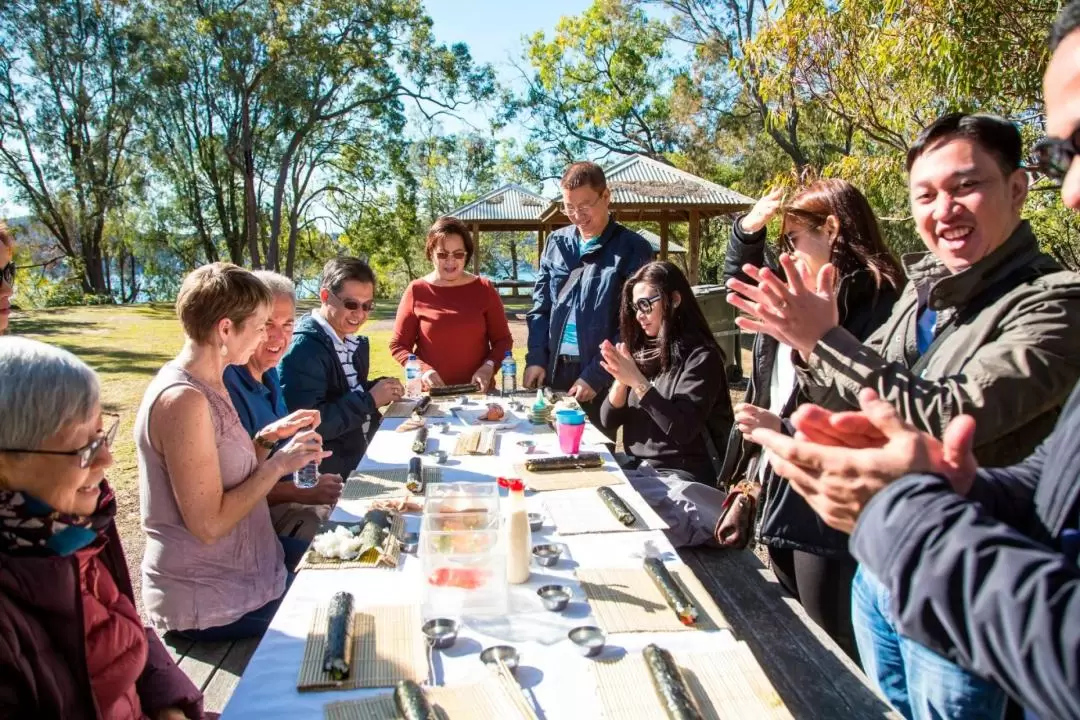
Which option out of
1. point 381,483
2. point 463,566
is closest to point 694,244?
point 381,483

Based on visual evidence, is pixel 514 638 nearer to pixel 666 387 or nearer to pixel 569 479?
pixel 569 479

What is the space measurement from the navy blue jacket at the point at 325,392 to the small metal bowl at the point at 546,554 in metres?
2.26

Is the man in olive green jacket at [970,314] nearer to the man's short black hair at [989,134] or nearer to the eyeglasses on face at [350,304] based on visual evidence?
the man's short black hair at [989,134]

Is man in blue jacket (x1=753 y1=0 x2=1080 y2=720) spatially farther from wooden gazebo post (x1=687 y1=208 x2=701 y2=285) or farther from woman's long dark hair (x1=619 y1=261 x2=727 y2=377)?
wooden gazebo post (x1=687 y1=208 x2=701 y2=285)

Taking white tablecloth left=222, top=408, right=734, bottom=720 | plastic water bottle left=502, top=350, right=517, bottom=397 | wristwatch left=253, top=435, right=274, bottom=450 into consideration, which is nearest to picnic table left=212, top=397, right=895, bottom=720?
white tablecloth left=222, top=408, right=734, bottom=720

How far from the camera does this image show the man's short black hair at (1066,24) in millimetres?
1221

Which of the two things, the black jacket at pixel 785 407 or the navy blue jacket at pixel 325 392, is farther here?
the navy blue jacket at pixel 325 392

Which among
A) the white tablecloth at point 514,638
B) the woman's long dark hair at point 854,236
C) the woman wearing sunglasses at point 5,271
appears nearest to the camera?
the white tablecloth at point 514,638

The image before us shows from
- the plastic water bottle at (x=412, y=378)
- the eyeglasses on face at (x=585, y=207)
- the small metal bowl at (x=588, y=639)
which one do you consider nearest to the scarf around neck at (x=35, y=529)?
the small metal bowl at (x=588, y=639)

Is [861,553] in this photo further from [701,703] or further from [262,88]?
[262,88]

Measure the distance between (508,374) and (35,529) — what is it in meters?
3.75

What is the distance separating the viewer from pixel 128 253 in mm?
42969

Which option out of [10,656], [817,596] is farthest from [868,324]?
[10,656]

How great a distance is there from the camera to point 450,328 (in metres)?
5.36
